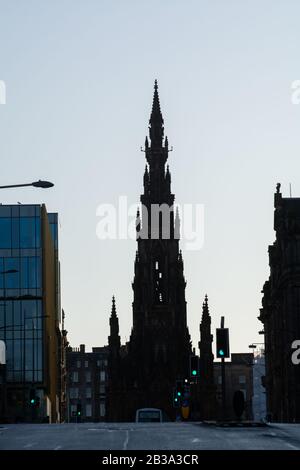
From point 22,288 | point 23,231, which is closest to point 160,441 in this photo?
point 23,231

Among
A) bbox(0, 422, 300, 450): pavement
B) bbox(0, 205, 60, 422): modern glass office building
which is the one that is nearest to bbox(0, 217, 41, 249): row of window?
bbox(0, 205, 60, 422): modern glass office building

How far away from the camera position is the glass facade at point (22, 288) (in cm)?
13450

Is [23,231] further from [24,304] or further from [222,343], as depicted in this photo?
[222,343]

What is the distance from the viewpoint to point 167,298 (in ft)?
606

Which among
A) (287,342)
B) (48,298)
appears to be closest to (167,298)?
(48,298)

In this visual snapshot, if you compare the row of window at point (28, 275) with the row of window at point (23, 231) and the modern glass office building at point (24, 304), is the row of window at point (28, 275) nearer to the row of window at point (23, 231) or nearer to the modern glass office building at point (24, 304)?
the modern glass office building at point (24, 304)

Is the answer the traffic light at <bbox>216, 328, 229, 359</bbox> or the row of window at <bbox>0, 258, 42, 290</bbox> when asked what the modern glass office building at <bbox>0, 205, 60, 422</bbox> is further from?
the traffic light at <bbox>216, 328, 229, 359</bbox>

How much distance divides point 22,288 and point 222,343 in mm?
82969

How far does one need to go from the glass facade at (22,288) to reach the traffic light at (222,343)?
80.0 metres

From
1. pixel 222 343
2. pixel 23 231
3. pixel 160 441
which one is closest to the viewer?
pixel 160 441

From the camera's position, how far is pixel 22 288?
137 metres

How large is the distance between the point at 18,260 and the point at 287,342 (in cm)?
2914

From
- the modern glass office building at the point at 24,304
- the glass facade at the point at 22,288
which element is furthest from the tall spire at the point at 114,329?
the glass facade at the point at 22,288
